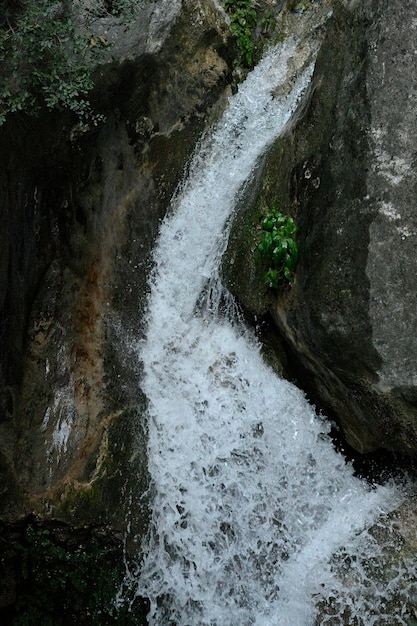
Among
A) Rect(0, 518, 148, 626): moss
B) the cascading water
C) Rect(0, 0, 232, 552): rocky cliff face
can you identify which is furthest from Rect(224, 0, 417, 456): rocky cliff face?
Rect(0, 518, 148, 626): moss

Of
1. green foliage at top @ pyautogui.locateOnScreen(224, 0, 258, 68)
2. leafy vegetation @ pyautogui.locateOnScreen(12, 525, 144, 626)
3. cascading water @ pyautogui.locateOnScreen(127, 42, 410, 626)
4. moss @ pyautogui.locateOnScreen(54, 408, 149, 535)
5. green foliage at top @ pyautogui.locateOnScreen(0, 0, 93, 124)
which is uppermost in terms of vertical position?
green foliage at top @ pyautogui.locateOnScreen(224, 0, 258, 68)

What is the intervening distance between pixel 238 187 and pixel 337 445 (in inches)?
90.7

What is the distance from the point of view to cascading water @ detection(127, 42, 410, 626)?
4355 mm

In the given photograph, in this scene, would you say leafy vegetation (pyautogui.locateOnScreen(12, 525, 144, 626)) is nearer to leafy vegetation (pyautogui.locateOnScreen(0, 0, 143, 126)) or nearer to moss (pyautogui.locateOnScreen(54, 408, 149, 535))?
moss (pyautogui.locateOnScreen(54, 408, 149, 535))

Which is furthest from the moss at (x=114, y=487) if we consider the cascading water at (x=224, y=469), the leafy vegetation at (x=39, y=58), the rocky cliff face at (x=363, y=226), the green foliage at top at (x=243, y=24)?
the green foliage at top at (x=243, y=24)

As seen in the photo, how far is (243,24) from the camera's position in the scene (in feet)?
19.8

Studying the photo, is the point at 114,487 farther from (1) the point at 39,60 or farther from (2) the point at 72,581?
(1) the point at 39,60

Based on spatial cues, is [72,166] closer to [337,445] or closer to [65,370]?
[65,370]

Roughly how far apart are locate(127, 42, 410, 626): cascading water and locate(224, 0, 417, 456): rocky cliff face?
464mm

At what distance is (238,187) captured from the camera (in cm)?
540

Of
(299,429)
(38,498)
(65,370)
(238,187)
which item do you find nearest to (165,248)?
(238,187)

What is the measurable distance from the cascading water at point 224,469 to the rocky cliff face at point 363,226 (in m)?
0.46

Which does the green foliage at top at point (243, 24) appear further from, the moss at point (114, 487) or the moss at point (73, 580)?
the moss at point (73, 580)

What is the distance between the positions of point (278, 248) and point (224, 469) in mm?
1696
